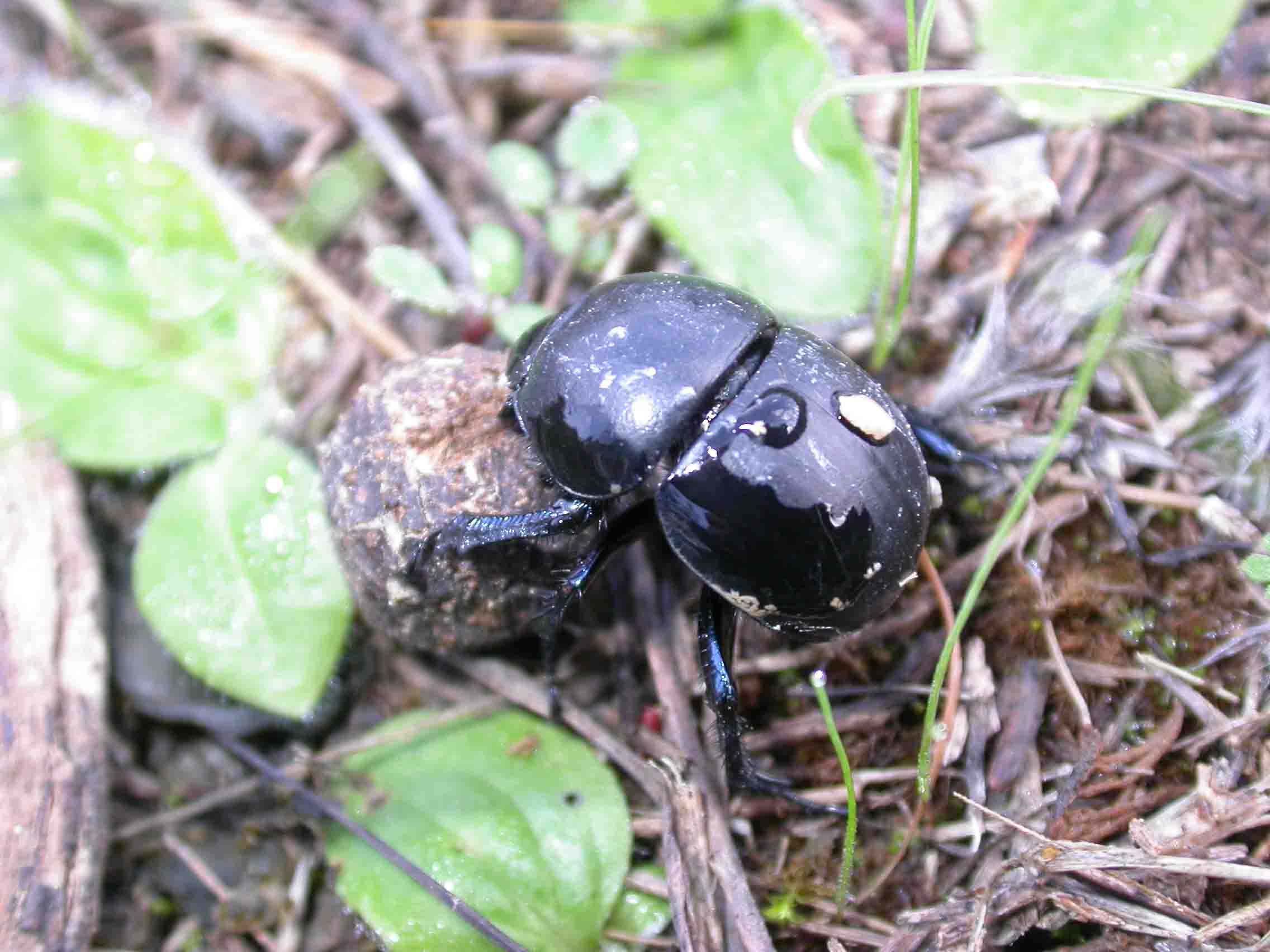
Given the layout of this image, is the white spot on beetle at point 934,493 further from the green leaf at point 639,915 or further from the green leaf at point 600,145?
the green leaf at point 600,145

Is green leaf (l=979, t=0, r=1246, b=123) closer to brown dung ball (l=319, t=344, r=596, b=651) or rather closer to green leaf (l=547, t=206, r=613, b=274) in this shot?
green leaf (l=547, t=206, r=613, b=274)

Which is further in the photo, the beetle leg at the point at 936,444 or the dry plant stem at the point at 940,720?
the beetle leg at the point at 936,444

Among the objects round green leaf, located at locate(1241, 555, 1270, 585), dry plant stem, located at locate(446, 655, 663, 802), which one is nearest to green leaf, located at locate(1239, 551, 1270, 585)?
round green leaf, located at locate(1241, 555, 1270, 585)

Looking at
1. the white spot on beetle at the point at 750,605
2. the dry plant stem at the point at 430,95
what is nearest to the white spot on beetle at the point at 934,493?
the white spot on beetle at the point at 750,605

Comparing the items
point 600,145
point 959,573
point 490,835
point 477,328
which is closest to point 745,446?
point 959,573

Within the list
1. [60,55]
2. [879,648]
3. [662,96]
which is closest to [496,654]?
[879,648]

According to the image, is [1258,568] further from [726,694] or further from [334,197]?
[334,197]

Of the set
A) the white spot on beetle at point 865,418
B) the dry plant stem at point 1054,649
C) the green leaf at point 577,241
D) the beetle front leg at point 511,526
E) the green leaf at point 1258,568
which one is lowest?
the dry plant stem at point 1054,649

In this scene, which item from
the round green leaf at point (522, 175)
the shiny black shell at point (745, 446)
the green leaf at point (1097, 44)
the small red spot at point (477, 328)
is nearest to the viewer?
the shiny black shell at point (745, 446)

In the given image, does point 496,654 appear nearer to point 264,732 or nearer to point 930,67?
point 264,732
